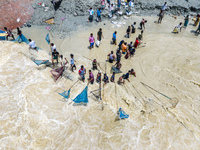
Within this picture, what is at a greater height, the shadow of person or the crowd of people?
the shadow of person

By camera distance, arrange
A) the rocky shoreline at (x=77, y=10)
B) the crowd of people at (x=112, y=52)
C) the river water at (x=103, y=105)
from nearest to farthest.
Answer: the river water at (x=103, y=105) < the crowd of people at (x=112, y=52) < the rocky shoreline at (x=77, y=10)

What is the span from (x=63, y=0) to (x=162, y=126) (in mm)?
15173

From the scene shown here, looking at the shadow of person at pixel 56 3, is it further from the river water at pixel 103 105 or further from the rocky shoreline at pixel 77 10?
the river water at pixel 103 105

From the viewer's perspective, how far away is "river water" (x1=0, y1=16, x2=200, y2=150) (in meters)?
6.70

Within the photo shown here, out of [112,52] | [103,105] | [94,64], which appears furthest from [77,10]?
[103,105]

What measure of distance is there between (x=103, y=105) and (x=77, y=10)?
11161mm

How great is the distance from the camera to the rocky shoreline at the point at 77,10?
44.8ft

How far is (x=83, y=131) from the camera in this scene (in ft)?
23.0

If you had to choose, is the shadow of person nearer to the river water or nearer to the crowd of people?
the crowd of people

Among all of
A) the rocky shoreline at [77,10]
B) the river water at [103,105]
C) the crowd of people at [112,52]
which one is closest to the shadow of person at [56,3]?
the rocky shoreline at [77,10]

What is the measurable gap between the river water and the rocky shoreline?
11.5ft

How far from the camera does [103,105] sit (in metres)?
8.02

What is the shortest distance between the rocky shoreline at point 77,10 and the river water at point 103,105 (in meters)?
3.49

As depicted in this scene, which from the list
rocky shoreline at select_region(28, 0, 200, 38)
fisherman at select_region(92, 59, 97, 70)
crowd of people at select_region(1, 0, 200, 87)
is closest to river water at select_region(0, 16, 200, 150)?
fisherman at select_region(92, 59, 97, 70)
